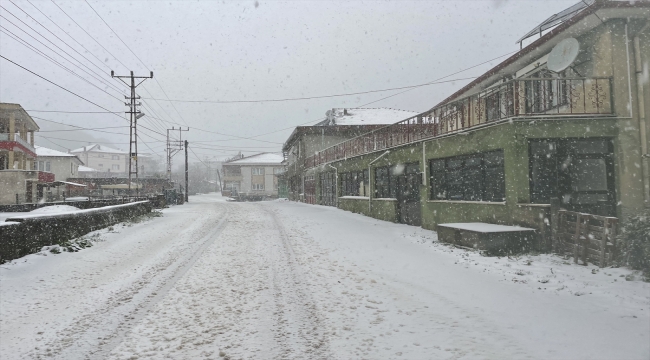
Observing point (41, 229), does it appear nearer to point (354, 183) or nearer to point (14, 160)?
point (354, 183)

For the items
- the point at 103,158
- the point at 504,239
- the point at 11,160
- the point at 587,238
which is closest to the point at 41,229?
the point at 504,239

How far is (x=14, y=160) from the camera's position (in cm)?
3762

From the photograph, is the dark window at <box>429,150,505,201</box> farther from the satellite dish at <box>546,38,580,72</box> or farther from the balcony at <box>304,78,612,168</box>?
the satellite dish at <box>546,38,580,72</box>

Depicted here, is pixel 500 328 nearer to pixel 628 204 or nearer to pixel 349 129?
pixel 628 204

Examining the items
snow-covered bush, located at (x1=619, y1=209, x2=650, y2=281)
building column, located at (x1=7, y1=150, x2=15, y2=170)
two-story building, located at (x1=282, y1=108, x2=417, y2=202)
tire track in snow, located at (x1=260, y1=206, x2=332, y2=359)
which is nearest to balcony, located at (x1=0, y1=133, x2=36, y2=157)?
building column, located at (x1=7, y1=150, x2=15, y2=170)

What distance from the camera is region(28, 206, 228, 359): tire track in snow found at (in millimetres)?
4012

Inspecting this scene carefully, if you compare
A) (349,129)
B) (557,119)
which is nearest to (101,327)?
(557,119)

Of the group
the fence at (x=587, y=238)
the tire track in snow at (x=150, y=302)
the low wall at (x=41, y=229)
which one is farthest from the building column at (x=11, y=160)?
the fence at (x=587, y=238)

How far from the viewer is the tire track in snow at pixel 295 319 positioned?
404cm

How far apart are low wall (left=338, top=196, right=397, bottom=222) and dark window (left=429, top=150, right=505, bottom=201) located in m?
3.17

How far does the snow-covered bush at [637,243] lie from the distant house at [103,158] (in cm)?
11663

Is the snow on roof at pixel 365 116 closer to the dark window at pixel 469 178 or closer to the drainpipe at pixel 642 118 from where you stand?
the dark window at pixel 469 178

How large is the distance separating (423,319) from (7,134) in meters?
43.6

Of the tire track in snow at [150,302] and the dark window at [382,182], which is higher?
the dark window at [382,182]
